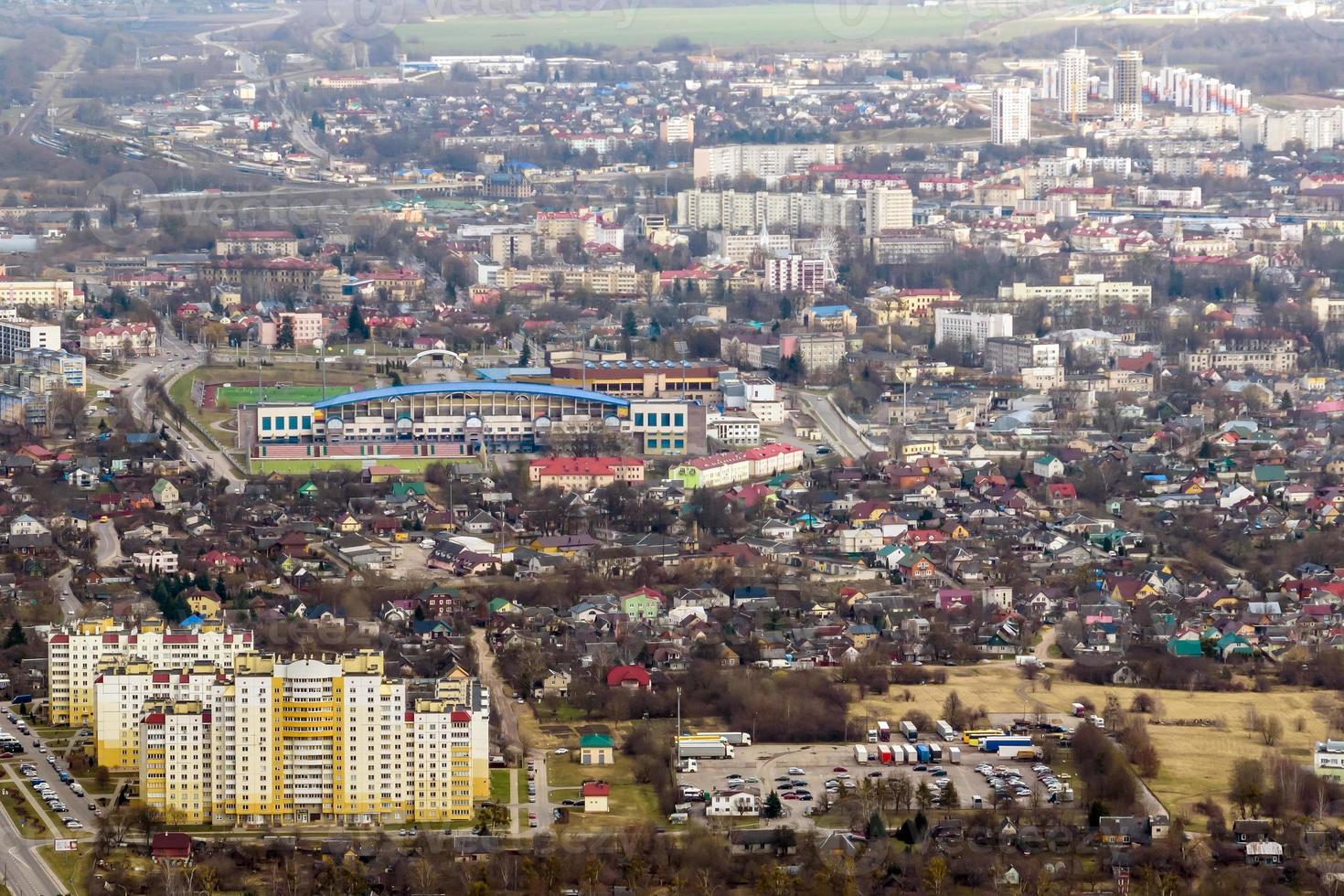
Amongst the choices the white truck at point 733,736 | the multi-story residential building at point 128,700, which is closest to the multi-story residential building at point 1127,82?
the white truck at point 733,736

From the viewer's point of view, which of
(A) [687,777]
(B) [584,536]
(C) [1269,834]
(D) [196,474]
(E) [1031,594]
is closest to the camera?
(C) [1269,834]

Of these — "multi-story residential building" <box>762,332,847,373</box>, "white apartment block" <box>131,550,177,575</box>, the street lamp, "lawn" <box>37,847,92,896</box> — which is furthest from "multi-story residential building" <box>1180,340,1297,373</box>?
"lawn" <box>37,847,92,896</box>

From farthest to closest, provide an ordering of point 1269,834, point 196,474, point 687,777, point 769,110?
point 769,110 → point 196,474 → point 687,777 → point 1269,834

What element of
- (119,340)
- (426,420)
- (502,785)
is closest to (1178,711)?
(502,785)

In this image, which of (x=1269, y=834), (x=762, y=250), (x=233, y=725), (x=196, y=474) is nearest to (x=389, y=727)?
(x=233, y=725)

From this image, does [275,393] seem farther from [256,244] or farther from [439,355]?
[256,244]

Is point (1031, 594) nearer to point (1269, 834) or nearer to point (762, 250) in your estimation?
point (1269, 834)

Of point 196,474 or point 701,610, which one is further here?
point 196,474

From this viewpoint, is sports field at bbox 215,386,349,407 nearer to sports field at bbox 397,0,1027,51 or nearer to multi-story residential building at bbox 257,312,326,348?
multi-story residential building at bbox 257,312,326,348
